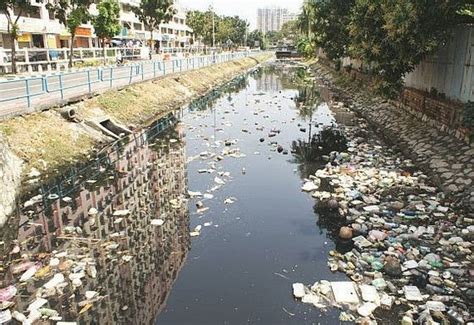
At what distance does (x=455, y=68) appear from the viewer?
40.3 feet

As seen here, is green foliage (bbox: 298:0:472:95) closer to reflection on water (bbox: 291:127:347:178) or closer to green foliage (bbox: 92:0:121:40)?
reflection on water (bbox: 291:127:347:178)

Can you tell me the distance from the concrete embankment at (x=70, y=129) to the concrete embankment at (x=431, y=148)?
983 centimetres

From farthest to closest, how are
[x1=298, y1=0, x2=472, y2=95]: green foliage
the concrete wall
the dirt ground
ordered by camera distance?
the concrete wall, the dirt ground, [x1=298, y1=0, x2=472, y2=95]: green foliage

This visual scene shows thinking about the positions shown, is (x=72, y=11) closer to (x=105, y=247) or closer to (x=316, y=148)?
(x=316, y=148)

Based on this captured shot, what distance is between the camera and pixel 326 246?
7453 mm

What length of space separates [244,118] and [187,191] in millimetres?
10999

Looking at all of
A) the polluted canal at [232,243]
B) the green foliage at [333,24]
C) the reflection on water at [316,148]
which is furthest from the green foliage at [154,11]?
the polluted canal at [232,243]

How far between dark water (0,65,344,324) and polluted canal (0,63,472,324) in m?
0.03

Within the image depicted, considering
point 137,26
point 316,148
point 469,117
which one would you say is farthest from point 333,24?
point 137,26

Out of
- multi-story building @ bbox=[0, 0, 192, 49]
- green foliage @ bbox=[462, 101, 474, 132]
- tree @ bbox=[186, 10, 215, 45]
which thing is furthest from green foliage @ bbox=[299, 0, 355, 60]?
tree @ bbox=[186, 10, 215, 45]

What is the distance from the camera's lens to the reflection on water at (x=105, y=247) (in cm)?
585

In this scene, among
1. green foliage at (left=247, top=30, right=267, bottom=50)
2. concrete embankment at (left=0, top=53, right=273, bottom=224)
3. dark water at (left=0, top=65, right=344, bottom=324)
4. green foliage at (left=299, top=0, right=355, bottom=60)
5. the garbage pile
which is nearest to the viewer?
the garbage pile

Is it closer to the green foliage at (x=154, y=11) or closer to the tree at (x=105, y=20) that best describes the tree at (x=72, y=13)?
the tree at (x=105, y=20)

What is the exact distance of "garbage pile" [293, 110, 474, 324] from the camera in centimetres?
557
